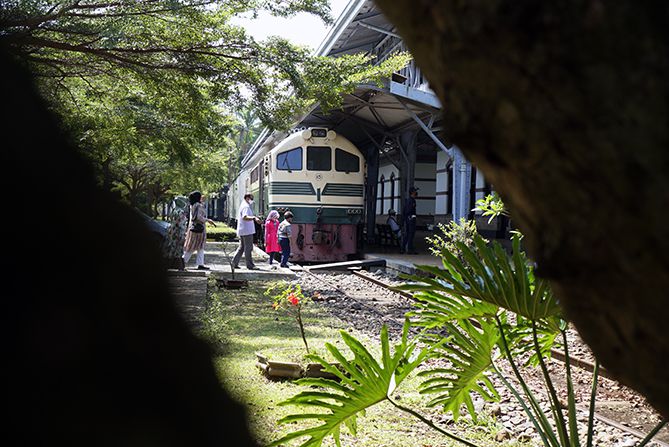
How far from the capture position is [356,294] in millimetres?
12062

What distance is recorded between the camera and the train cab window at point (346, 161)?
18312mm

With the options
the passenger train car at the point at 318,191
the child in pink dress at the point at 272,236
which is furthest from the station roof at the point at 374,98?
the child in pink dress at the point at 272,236

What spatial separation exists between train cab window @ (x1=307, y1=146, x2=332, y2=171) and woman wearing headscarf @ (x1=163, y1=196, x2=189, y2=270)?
Answer: 5.34 meters

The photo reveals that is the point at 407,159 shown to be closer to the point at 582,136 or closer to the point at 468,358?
the point at 468,358

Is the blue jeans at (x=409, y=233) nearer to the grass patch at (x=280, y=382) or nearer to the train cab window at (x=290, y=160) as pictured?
the train cab window at (x=290, y=160)

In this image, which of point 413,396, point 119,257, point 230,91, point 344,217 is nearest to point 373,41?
point 344,217

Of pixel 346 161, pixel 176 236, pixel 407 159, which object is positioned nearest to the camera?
pixel 176 236

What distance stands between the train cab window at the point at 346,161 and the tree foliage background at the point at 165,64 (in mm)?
4725

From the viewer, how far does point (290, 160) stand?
17922 mm

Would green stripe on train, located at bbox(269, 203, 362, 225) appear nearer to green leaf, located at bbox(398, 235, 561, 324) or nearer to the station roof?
the station roof

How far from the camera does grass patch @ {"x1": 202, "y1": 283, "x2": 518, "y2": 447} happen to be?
417cm

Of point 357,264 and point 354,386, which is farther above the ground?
point 354,386

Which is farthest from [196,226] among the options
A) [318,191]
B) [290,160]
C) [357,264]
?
[318,191]

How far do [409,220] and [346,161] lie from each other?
237cm
